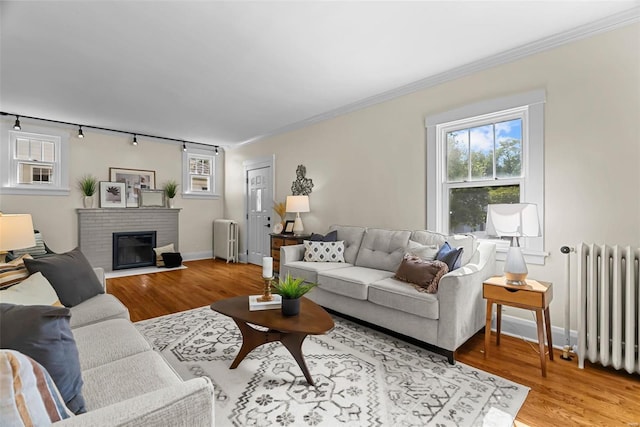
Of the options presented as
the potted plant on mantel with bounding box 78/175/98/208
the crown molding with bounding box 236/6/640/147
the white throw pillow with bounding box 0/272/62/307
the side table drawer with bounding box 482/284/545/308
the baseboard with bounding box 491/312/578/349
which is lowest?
the baseboard with bounding box 491/312/578/349

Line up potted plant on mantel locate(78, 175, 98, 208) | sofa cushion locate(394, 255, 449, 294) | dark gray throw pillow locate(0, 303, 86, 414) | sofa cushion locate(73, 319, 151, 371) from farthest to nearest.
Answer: potted plant on mantel locate(78, 175, 98, 208)
sofa cushion locate(394, 255, 449, 294)
sofa cushion locate(73, 319, 151, 371)
dark gray throw pillow locate(0, 303, 86, 414)

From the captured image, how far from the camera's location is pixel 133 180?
5910 millimetres

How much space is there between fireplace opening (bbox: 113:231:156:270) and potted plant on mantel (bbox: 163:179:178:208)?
0.71 metres

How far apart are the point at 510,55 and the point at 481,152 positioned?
90cm

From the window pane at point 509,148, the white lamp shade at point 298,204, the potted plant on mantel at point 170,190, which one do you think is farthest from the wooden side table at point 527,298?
the potted plant on mantel at point 170,190

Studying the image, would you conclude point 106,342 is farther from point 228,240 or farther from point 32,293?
point 228,240

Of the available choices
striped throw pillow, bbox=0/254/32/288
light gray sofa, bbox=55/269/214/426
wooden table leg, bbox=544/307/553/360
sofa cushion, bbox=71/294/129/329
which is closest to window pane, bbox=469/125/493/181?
wooden table leg, bbox=544/307/553/360

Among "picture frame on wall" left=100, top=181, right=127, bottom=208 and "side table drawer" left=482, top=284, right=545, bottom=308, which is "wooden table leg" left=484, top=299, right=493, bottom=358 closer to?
"side table drawer" left=482, top=284, right=545, bottom=308

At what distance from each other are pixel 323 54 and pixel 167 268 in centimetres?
489

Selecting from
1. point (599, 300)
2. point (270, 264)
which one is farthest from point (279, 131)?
point (599, 300)

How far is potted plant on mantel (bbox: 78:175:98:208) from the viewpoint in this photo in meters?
5.28

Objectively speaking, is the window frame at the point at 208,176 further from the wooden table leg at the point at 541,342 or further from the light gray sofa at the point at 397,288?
the wooden table leg at the point at 541,342

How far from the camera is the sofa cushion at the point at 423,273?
2473 mm

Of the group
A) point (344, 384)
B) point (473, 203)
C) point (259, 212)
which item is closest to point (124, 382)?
point (344, 384)
